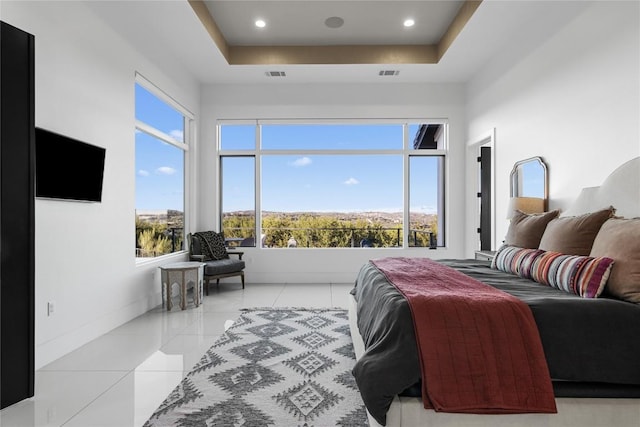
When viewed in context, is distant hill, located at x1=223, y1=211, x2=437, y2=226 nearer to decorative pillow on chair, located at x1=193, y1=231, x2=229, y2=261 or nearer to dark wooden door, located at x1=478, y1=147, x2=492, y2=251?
decorative pillow on chair, located at x1=193, y1=231, x2=229, y2=261

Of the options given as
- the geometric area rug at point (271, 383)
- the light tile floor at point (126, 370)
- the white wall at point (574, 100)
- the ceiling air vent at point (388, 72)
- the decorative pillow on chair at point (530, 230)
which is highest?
the ceiling air vent at point (388, 72)

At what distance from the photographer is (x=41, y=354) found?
2721 millimetres

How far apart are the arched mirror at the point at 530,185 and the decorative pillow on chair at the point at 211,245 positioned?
13.1 feet

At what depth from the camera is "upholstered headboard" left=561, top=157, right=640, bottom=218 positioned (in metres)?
2.54

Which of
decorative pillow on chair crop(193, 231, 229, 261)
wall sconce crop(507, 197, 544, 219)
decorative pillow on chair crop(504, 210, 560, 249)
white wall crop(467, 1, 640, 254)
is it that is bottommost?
decorative pillow on chair crop(193, 231, 229, 261)

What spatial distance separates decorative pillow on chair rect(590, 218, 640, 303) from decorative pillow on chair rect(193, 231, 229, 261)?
15.2ft

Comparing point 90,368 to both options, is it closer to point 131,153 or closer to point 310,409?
point 310,409

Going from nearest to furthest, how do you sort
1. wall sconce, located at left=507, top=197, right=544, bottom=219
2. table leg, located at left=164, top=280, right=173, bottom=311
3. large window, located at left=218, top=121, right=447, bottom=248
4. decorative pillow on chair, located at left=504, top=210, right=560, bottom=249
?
decorative pillow on chair, located at left=504, top=210, right=560, bottom=249 < wall sconce, located at left=507, top=197, right=544, bottom=219 < table leg, located at left=164, top=280, right=173, bottom=311 < large window, located at left=218, top=121, right=447, bottom=248

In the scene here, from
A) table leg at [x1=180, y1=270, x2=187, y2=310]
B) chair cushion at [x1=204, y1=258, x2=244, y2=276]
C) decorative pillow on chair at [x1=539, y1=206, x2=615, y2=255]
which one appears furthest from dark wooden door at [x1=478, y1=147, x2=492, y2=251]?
table leg at [x1=180, y1=270, x2=187, y2=310]

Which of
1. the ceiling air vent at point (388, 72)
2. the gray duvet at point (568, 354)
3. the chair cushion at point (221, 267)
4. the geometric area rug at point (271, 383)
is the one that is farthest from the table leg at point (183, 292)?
the ceiling air vent at point (388, 72)

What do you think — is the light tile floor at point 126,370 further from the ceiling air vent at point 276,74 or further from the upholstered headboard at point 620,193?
the ceiling air vent at point 276,74

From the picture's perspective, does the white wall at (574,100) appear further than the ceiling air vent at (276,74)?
No

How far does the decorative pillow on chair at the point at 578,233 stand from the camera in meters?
2.42

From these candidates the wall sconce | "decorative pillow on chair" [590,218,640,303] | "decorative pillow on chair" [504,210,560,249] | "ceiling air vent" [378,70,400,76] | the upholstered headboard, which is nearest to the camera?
"decorative pillow on chair" [590,218,640,303]
